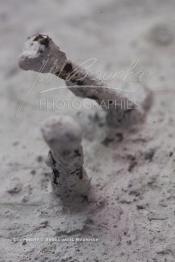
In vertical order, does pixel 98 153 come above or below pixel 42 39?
below

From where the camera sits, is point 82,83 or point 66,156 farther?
point 82,83

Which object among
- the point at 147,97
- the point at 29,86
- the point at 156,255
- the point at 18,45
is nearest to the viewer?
the point at 156,255

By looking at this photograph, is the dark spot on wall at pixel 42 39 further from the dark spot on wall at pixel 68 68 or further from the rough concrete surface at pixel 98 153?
the rough concrete surface at pixel 98 153

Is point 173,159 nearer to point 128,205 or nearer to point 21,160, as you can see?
point 128,205

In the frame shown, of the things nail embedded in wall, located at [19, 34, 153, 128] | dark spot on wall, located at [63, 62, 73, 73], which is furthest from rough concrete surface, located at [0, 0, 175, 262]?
dark spot on wall, located at [63, 62, 73, 73]

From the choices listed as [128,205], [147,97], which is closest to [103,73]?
[147,97]

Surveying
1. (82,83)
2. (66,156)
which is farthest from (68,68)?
(66,156)

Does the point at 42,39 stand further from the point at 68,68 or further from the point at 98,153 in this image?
the point at 98,153

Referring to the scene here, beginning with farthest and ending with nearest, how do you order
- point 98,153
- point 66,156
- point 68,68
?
1. point 98,153
2. point 68,68
3. point 66,156
